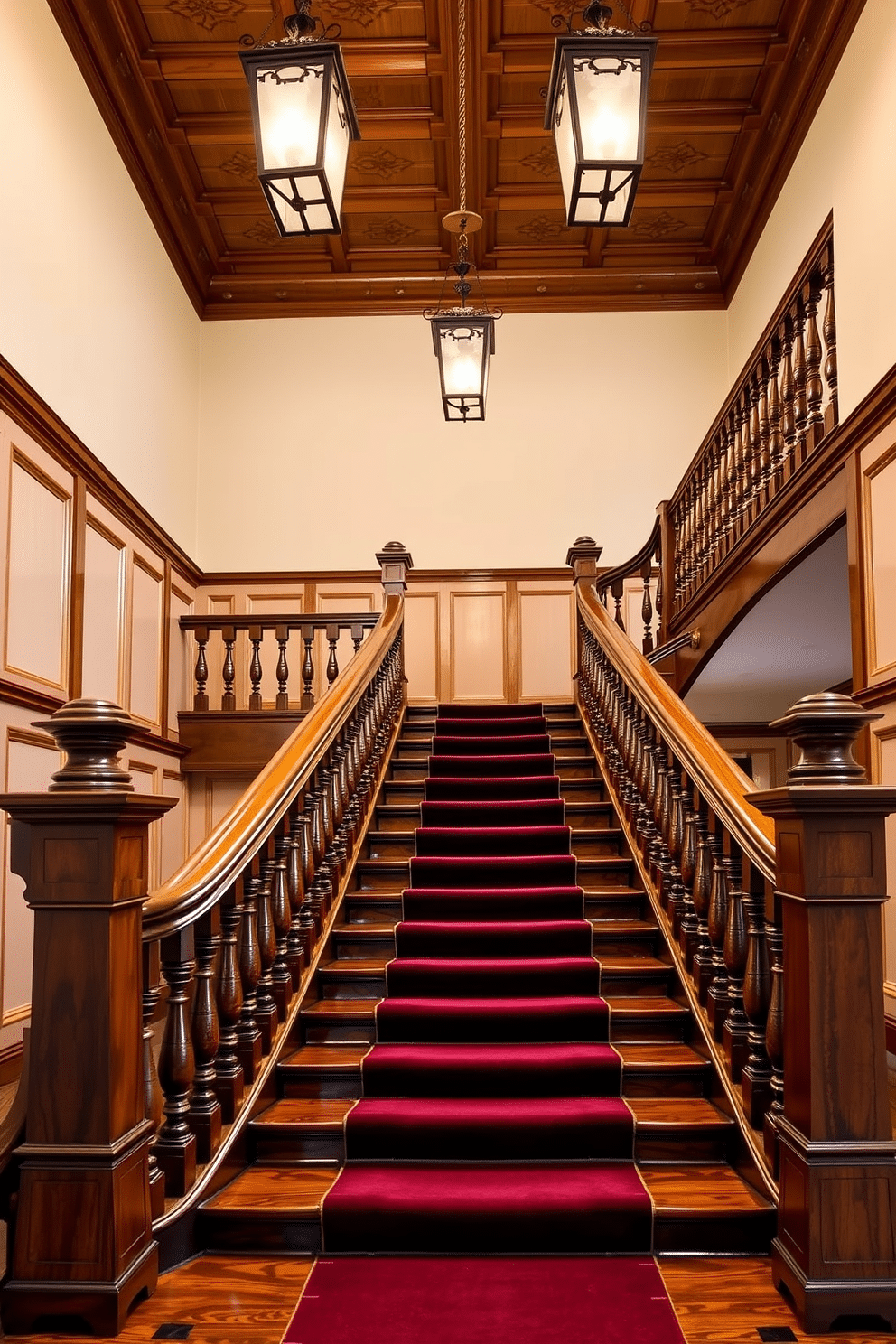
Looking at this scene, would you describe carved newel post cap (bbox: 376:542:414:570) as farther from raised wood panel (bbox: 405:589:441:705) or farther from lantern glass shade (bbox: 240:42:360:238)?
lantern glass shade (bbox: 240:42:360:238)

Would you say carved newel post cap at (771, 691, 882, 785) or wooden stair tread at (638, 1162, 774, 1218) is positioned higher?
carved newel post cap at (771, 691, 882, 785)

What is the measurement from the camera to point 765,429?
5434 millimetres

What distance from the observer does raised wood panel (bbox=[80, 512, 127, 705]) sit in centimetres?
602

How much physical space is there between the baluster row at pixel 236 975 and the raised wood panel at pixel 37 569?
165 cm

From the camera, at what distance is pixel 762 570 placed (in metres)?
5.18

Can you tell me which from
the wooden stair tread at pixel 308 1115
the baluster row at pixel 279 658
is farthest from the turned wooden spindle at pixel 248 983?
the baluster row at pixel 279 658

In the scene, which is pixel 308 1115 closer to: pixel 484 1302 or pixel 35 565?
pixel 484 1302

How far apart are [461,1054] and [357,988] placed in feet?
2.10

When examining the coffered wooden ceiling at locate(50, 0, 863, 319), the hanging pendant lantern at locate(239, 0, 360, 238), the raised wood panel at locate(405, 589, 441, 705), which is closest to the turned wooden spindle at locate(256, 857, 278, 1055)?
the hanging pendant lantern at locate(239, 0, 360, 238)

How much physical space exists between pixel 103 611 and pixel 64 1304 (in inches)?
181

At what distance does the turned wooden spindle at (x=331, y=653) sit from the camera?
6641 millimetres

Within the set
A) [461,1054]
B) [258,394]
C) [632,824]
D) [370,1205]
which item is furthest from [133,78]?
[370,1205]

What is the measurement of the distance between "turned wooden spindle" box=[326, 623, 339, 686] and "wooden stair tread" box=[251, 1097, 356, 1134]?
3599mm

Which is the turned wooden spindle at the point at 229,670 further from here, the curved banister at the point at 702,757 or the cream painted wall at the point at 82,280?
the curved banister at the point at 702,757
